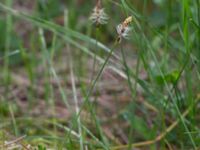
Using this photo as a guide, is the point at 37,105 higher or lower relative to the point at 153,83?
lower

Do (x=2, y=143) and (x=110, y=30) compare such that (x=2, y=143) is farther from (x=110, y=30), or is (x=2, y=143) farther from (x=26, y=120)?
(x=110, y=30)

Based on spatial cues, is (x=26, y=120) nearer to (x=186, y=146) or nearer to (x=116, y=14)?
(x=186, y=146)

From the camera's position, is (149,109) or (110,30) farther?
(110,30)

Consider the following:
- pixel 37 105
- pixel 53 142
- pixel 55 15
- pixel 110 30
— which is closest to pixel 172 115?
pixel 53 142

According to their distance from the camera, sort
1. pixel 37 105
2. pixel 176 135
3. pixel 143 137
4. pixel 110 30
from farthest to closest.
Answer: pixel 110 30 < pixel 37 105 < pixel 143 137 < pixel 176 135

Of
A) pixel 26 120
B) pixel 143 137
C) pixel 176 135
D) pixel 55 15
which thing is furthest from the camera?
pixel 55 15

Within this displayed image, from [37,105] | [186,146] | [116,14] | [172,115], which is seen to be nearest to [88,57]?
[116,14]
